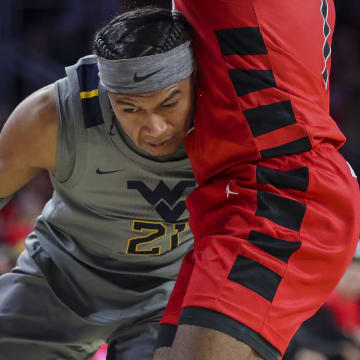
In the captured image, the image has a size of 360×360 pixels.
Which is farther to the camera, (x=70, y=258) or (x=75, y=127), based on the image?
(x=70, y=258)

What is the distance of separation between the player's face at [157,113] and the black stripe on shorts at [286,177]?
0.85ft

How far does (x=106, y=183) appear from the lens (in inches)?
91.7

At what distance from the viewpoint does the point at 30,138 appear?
2215mm

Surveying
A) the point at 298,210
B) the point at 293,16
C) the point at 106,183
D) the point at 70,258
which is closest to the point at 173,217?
the point at 106,183

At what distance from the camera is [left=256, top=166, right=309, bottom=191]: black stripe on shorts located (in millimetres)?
1928

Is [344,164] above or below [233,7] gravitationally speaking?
below

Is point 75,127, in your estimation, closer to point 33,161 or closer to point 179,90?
point 33,161

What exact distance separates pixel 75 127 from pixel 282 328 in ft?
2.67

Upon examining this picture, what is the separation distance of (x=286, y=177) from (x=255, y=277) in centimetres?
26

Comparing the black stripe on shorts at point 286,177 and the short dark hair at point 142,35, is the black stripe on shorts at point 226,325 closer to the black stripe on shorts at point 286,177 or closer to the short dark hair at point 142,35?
the black stripe on shorts at point 286,177

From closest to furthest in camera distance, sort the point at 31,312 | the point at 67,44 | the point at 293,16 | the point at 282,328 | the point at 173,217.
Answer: the point at 282,328
the point at 293,16
the point at 173,217
the point at 31,312
the point at 67,44

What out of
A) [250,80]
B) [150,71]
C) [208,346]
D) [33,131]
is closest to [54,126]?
[33,131]

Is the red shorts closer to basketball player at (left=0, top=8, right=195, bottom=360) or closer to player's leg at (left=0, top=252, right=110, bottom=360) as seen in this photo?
basketball player at (left=0, top=8, right=195, bottom=360)

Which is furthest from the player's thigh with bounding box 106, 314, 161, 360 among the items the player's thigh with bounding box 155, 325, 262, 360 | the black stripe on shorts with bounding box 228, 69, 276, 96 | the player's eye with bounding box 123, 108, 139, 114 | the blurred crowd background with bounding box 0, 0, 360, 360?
the blurred crowd background with bounding box 0, 0, 360, 360
